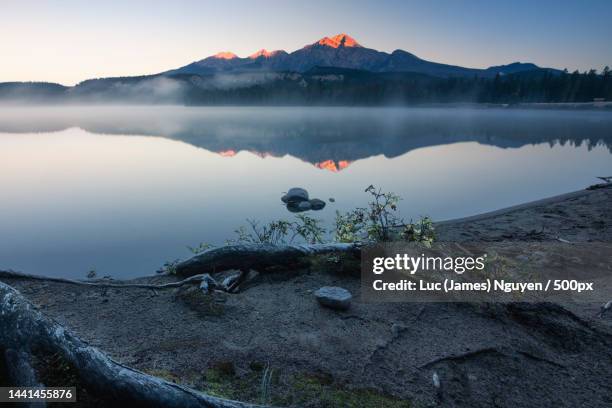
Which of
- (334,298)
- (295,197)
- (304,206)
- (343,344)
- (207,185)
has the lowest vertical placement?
(304,206)

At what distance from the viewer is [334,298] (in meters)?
7.30

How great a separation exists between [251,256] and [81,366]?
16.3ft

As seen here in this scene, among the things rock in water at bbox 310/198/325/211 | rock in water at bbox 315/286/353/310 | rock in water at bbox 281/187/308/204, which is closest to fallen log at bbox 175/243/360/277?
rock in water at bbox 315/286/353/310

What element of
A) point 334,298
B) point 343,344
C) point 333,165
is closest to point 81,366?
point 343,344

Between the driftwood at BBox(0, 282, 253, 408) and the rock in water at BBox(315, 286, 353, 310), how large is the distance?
3.38m

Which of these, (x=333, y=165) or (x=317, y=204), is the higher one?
(x=333, y=165)

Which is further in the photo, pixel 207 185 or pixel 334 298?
pixel 207 185

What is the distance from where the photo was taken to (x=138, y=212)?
65.2 ft

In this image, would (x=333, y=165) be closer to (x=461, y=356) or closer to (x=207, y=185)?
(x=207, y=185)

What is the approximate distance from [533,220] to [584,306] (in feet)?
28.3

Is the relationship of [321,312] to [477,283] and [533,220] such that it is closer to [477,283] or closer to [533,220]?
[477,283]

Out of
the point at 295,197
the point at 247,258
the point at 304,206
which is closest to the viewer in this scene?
the point at 247,258

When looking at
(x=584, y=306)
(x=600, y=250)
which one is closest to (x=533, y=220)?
(x=600, y=250)

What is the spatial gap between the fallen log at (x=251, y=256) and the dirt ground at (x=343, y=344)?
2.16 ft
